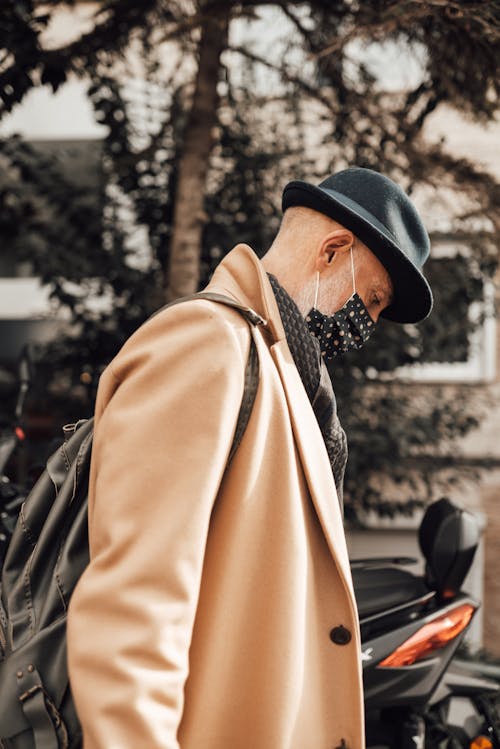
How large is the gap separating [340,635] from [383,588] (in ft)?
4.71

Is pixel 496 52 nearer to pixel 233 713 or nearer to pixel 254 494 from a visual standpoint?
pixel 254 494

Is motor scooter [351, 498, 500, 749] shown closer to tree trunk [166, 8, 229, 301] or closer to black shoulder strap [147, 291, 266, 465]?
black shoulder strap [147, 291, 266, 465]

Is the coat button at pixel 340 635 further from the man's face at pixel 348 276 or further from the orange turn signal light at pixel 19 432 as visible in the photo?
the orange turn signal light at pixel 19 432

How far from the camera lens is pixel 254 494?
136 centimetres

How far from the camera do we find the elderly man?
1177mm

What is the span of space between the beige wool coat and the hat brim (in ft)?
0.75

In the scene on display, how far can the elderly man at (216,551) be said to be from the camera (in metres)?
1.18

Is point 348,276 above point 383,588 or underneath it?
above

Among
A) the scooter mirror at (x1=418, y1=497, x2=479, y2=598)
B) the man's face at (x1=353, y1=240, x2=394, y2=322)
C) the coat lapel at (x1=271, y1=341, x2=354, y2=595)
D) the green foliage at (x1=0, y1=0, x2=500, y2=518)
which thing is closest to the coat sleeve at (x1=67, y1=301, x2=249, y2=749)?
the coat lapel at (x1=271, y1=341, x2=354, y2=595)

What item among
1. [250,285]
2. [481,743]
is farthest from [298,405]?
[481,743]

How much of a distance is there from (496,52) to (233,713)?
118 inches

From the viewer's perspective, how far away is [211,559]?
4.47 feet

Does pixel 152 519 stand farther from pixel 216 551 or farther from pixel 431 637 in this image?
pixel 431 637

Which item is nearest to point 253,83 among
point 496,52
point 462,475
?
point 496,52
